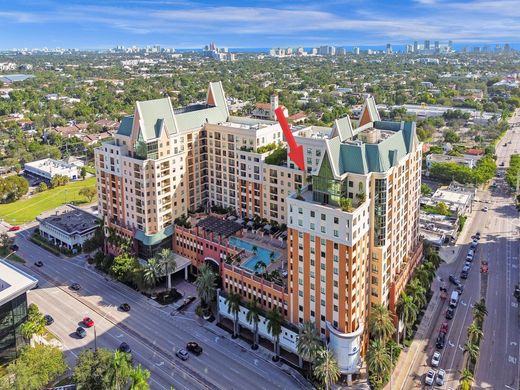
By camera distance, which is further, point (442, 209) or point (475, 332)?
point (442, 209)

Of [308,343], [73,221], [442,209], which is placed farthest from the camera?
[442,209]

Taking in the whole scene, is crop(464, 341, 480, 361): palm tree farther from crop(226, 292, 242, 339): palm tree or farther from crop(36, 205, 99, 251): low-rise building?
crop(36, 205, 99, 251): low-rise building

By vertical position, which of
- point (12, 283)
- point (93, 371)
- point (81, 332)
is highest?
point (12, 283)

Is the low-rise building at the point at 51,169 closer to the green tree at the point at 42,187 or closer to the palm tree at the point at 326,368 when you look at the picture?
the green tree at the point at 42,187

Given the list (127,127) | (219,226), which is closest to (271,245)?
(219,226)

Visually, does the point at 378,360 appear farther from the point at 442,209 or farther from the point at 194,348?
the point at 442,209

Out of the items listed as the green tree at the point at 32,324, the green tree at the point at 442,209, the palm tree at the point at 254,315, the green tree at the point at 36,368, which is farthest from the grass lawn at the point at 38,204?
the green tree at the point at 442,209
